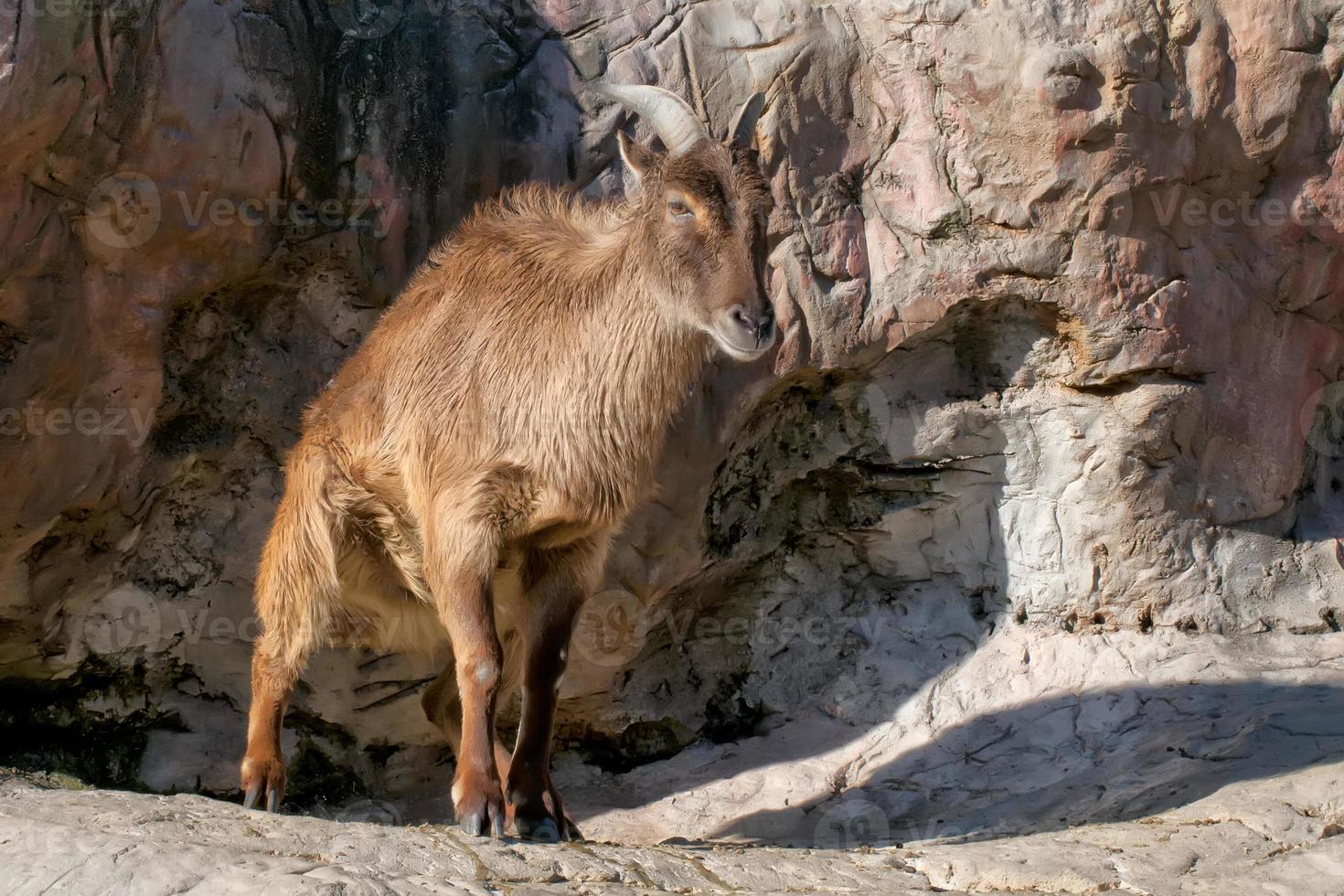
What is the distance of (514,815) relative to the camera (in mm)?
5402

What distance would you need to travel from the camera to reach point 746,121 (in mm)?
5855

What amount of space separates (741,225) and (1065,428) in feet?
7.17

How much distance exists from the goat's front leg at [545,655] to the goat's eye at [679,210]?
4.34 ft

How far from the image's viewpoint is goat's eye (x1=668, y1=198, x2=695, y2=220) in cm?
538

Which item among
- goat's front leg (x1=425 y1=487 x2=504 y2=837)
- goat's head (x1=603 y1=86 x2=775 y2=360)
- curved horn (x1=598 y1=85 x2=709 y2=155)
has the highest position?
curved horn (x1=598 y1=85 x2=709 y2=155)

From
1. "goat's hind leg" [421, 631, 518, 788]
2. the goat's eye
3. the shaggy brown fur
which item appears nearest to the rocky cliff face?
"goat's hind leg" [421, 631, 518, 788]

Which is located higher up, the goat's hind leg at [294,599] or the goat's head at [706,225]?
the goat's head at [706,225]

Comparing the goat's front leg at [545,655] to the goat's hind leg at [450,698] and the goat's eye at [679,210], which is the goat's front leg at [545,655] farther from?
the goat's eye at [679,210]

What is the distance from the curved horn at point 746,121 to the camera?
5.77 metres

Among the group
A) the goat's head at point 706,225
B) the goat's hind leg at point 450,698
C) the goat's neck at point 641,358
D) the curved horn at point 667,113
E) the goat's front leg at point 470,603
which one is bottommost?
the goat's hind leg at point 450,698

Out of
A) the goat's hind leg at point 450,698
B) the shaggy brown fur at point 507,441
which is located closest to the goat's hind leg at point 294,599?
the shaggy brown fur at point 507,441

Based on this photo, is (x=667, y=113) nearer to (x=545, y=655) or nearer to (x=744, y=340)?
(x=744, y=340)

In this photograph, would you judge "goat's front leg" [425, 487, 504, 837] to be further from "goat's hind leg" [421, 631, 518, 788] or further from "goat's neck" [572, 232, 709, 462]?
"goat's hind leg" [421, 631, 518, 788]

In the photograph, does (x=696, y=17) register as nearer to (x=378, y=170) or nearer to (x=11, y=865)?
(x=378, y=170)
